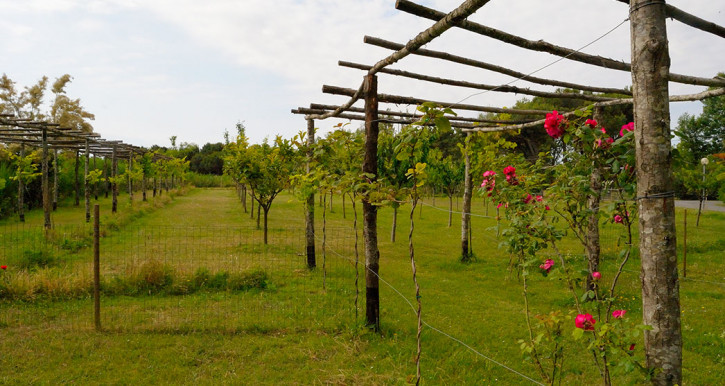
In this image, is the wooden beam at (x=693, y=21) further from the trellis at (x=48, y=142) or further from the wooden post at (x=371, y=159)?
the trellis at (x=48, y=142)

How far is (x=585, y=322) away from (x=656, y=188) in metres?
0.81

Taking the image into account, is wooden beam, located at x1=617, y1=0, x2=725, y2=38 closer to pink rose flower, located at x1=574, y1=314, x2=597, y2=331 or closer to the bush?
pink rose flower, located at x1=574, y1=314, x2=597, y2=331

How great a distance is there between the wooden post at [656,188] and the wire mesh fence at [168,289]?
402 cm

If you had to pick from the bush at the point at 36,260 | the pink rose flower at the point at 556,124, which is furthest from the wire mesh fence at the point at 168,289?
the pink rose flower at the point at 556,124

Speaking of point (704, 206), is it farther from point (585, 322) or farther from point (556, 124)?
point (585, 322)

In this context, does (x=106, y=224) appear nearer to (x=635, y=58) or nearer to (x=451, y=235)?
(x=451, y=235)

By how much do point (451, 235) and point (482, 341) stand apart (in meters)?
8.96

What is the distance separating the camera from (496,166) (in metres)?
7.17

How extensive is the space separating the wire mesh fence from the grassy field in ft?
0.12

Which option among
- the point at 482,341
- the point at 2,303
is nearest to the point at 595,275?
the point at 482,341

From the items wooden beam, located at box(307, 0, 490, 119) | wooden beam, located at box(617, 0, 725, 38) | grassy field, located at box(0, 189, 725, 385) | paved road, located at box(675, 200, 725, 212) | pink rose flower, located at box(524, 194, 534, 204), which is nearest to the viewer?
wooden beam, located at box(617, 0, 725, 38)

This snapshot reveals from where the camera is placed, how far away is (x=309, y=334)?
498cm

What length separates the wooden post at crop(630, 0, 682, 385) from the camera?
5.57 feet

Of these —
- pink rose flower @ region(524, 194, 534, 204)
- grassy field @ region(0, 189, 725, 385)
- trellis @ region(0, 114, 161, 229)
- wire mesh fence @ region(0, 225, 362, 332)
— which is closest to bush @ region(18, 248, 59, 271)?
wire mesh fence @ region(0, 225, 362, 332)
